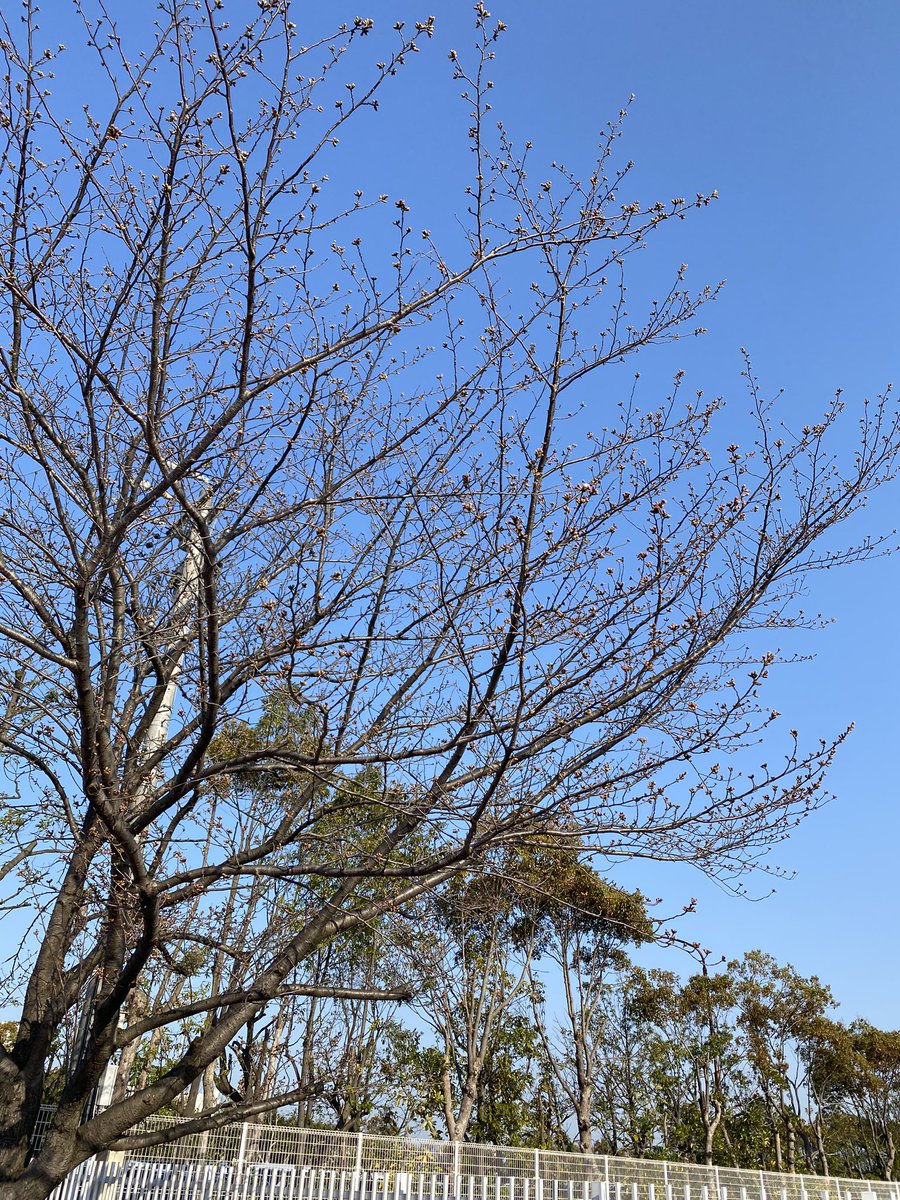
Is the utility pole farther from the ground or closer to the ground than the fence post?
farther from the ground

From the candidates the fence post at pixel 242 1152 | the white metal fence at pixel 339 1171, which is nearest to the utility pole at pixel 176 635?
the white metal fence at pixel 339 1171

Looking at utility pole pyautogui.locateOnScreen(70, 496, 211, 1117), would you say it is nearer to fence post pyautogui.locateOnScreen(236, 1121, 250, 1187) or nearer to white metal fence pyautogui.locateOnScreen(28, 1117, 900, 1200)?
white metal fence pyautogui.locateOnScreen(28, 1117, 900, 1200)

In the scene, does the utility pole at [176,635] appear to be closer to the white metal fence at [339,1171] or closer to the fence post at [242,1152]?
the white metal fence at [339,1171]

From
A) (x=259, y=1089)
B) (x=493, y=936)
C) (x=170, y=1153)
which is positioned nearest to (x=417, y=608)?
(x=170, y=1153)

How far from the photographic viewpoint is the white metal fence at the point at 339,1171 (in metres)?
7.56

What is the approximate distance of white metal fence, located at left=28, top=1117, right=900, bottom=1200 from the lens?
24.8 ft

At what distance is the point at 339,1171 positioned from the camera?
859 centimetres

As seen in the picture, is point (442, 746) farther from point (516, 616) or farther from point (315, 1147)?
point (315, 1147)

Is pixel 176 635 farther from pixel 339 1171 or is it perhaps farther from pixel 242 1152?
pixel 339 1171

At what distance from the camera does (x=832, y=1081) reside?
23328mm

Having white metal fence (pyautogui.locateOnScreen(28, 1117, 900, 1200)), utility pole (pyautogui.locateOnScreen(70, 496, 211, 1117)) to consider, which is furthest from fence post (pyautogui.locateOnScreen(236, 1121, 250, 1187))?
utility pole (pyautogui.locateOnScreen(70, 496, 211, 1117))

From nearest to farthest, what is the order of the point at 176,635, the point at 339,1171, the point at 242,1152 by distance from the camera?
the point at 176,635
the point at 242,1152
the point at 339,1171

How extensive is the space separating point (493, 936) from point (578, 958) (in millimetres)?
3154

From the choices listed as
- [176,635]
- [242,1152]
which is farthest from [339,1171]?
[176,635]
